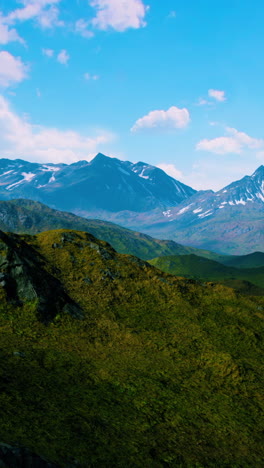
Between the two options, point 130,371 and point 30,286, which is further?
point 30,286

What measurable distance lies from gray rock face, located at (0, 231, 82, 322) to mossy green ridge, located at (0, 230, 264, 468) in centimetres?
60

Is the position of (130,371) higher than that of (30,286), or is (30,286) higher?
(30,286)

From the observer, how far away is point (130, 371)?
26.5 m

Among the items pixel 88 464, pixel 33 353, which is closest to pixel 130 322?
pixel 33 353

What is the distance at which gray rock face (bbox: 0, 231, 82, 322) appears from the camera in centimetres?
3212

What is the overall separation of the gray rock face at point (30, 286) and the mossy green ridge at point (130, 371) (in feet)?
1.96

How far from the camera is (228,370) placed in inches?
1181

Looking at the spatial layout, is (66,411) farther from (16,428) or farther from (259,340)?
(259,340)

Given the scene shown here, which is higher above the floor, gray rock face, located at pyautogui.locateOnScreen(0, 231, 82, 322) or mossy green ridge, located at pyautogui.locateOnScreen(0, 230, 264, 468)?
gray rock face, located at pyautogui.locateOnScreen(0, 231, 82, 322)

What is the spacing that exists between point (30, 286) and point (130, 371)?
41.7 ft

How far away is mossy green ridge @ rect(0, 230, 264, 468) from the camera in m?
16.9

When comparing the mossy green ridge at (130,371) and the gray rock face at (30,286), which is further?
the gray rock face at (30,286)

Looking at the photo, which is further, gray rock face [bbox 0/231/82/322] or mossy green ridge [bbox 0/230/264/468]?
gray rock face [bbox 0/231/82/322]

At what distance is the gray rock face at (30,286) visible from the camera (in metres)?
32.1
